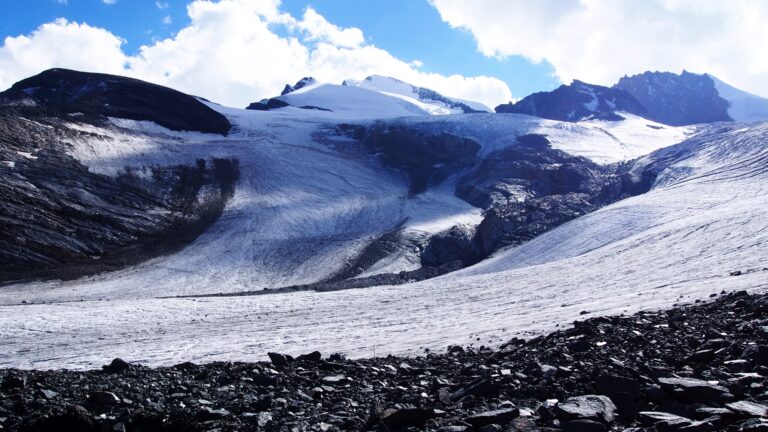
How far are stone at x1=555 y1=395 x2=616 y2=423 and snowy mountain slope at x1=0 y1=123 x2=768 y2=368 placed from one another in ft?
27.3

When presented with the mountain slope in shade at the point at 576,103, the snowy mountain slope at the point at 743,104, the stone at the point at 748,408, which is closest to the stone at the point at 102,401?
the stone at the point at 748,408

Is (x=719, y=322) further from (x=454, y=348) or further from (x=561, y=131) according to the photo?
(x=561, y=131)

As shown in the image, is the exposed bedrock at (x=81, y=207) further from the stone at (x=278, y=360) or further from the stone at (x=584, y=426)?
the stone at (x=584, y=426)

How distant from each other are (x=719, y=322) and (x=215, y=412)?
9037 millimetres

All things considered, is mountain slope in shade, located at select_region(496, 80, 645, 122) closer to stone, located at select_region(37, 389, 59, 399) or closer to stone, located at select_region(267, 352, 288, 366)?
stone, located at select_region(267, 352, 288, 366)

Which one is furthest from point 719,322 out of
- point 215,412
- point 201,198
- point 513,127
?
point 513,127

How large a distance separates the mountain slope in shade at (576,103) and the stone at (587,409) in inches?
5834

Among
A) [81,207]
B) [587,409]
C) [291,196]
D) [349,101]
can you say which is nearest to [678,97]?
[349,101]

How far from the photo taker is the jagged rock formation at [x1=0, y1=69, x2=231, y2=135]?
283 ft

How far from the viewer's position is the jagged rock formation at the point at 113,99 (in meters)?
86.2

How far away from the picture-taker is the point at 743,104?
164375 mm

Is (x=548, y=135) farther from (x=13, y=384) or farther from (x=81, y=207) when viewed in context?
(x=13, y=384)

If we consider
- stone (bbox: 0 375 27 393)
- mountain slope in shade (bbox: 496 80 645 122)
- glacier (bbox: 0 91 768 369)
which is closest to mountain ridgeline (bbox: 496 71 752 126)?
mountain slope in shade (bbox: 496 80 645 122)

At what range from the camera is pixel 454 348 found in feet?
46.5
